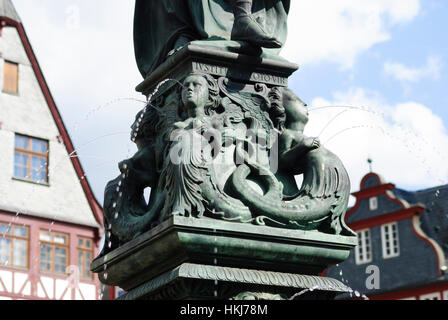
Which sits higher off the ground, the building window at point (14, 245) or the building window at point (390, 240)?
the building window at point (390, 240)

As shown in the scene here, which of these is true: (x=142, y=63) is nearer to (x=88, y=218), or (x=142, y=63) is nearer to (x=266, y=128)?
(x=266, y=128)

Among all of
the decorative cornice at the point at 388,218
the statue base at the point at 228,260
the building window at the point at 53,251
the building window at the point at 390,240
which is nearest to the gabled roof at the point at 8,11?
the building window at the point at 53,251

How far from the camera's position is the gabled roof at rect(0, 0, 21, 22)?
3253 cm

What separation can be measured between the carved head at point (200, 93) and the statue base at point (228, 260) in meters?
0.65

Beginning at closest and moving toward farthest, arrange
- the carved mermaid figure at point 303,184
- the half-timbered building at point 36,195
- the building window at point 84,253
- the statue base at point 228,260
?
1. the statue base at point 228,260
2. the carved mermaid figure at point 303,184
3. the half-timbered building at point 36,195
4. the building window at point 84,253

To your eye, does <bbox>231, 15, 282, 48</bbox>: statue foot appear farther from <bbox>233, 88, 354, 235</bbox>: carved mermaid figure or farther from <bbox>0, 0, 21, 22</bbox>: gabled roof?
<bbox>0, 0, 21, 22</bbox>: gabled roof

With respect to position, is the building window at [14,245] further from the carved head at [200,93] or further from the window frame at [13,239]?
the carved head at [200,93]

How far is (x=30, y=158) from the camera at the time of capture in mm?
32531

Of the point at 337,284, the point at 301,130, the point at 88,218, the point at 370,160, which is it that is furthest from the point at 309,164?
the point at 370,160

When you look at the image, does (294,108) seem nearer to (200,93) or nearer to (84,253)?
(200,93)

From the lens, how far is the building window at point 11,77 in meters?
32.6

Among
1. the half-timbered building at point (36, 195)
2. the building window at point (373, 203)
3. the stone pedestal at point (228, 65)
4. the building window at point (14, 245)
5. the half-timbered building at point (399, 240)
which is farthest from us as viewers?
the building window at point (373, 203)

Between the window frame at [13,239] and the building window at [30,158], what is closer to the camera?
the window frame at [13,239]

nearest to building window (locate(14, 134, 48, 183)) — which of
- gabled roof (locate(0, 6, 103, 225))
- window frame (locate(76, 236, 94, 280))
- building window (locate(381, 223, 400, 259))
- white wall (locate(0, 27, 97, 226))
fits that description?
white wall (locate(0, 27, 97, 226))
